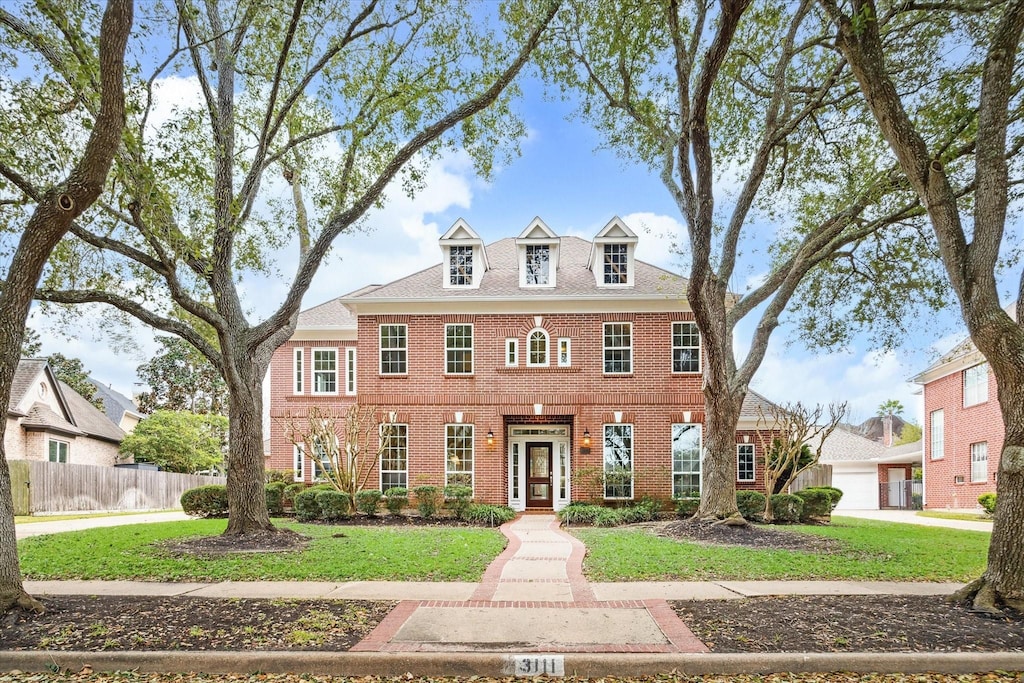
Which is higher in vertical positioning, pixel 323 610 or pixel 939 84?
pixel 939 84

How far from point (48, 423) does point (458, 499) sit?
19.3 metres

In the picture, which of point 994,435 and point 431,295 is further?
point 994,435

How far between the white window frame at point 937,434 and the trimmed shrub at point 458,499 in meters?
20.6

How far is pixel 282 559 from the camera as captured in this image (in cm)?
1034

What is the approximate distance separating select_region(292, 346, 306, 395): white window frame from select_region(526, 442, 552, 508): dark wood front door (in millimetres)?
7687

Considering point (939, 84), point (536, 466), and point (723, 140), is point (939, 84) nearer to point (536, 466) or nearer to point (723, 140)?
point (723, 140)

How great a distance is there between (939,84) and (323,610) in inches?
459

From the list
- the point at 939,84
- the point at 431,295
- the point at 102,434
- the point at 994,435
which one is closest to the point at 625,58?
the point at 939,84

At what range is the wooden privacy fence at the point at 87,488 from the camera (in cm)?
2200

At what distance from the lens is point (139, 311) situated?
11.5 meters

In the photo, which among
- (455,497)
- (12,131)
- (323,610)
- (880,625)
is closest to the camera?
(880,625)

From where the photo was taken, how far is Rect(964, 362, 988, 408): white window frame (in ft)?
79.0

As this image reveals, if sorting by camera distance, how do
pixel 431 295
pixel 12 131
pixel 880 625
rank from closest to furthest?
pixel 880 625
pixel 12 131
pixel 431 295

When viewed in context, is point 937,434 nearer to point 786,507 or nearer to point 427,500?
point 786,507
